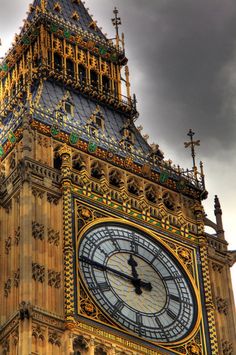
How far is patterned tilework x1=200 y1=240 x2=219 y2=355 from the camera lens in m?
39.6

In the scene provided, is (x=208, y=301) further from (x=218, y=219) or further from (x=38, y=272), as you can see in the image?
(x=38, y=272)

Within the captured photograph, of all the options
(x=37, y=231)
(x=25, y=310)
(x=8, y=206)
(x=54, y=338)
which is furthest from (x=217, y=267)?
(x=25, y=310)

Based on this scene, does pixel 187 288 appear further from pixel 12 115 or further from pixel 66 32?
pixel 66 32

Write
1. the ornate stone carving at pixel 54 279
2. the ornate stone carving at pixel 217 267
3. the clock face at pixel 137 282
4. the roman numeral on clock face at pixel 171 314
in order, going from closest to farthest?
the ornate stone carving at pixel 54 279 < the clock face at pixel 137 282 < the roman numeral on clock face at pixel 171 314 < the ornate stone carving at pixel 217 267

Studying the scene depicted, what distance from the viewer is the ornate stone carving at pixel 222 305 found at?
135 feet

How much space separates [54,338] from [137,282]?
4.16 m

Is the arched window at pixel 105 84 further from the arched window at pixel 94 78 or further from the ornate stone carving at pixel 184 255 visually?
the ornate stone carving at pixel 184 255

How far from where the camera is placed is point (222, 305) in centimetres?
4134

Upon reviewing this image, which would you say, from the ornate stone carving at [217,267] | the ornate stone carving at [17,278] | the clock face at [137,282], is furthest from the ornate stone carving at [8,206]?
the ornate stone carving at [217,267]

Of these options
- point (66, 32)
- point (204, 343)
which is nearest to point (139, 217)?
point (204, 343)

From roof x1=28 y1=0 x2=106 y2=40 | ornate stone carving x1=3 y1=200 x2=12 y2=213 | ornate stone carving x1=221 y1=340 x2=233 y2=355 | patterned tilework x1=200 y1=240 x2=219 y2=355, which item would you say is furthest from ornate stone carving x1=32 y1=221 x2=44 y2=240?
→ roof x1=28 y1=0 x2=106 y2=40

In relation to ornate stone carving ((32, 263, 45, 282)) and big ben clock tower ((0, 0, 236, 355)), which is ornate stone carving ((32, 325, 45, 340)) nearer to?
big ben clock tower ((0, 0, 236, 355))

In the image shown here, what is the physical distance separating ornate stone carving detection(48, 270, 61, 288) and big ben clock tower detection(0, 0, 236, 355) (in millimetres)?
28

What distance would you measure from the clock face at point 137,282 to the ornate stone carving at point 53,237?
76 centimetres
